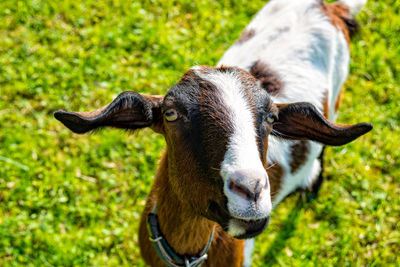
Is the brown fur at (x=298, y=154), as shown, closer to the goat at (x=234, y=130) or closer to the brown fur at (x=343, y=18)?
the goat at (x=234, y=130)

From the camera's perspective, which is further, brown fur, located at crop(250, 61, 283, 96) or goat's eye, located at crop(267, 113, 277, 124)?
brown fur, located at crop(250, 61, 283, 96)

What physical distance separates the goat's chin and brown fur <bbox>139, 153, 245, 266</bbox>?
57cm

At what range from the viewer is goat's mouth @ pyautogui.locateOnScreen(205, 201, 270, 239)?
87.7 inches

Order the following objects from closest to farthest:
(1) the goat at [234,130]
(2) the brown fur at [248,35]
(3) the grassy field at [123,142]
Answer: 1. (1) the goat at [234,130]
2. (2) the brown fur at [248,35]
3. (3) the grassy field at [123,142]

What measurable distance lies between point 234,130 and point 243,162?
24cm

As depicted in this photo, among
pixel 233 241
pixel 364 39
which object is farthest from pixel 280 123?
pixel 364 39

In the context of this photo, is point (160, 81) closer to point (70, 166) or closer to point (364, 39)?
point (70, 166)

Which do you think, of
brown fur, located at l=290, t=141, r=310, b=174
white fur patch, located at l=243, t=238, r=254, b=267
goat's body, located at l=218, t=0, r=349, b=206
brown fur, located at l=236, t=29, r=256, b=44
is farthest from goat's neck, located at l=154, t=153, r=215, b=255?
brown fur, located at l=236, t=29, r=256, b=44

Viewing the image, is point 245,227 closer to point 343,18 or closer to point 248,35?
point 248,35

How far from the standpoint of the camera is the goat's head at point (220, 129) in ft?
6.93

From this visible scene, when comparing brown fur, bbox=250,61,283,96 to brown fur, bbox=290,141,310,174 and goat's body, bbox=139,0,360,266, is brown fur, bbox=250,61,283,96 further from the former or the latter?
brown fur, bbox=290,141,310,174

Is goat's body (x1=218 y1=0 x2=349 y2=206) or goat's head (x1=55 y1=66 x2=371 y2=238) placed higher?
goat's head (x1=55 y1=66 x2=371 y2=238)

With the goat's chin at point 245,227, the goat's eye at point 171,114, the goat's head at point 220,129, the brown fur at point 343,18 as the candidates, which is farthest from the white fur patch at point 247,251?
the brown fur at point 343,18

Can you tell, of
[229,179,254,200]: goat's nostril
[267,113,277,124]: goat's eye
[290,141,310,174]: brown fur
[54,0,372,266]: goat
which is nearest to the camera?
[229,179,254,200]: goat's nostril
